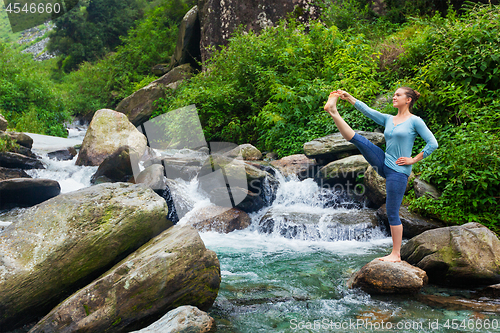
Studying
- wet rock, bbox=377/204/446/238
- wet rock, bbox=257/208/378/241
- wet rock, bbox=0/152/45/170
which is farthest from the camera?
wet rock, bbox=0/152/45/170

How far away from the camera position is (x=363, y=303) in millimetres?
3818

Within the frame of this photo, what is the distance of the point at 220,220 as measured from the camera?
7.71 meters

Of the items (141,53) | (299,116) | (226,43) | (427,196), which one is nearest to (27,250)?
(427,196)

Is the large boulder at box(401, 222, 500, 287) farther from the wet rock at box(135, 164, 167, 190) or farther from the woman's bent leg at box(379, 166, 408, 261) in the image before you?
the wet rock at box(135, 164, 167, 190)

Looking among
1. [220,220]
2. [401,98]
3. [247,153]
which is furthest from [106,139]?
[401,98]

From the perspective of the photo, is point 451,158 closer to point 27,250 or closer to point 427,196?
point 427,196

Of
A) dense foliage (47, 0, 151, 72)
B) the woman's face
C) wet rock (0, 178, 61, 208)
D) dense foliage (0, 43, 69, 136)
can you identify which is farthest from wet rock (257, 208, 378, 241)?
dense foliage (47, 0, 151, 72)

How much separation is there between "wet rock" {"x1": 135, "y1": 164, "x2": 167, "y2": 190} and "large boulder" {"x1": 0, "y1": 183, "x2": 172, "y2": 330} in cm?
407

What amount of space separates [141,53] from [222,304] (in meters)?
22.6

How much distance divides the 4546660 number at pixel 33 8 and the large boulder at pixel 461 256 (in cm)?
1967

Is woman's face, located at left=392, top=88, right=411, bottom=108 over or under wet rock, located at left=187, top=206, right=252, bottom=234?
over

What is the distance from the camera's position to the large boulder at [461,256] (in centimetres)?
404

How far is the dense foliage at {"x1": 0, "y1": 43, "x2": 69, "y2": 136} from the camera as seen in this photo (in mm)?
15188

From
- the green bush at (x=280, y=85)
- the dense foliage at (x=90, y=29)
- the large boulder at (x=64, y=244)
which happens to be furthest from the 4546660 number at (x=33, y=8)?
the large boulder at (x=64, y=244)
